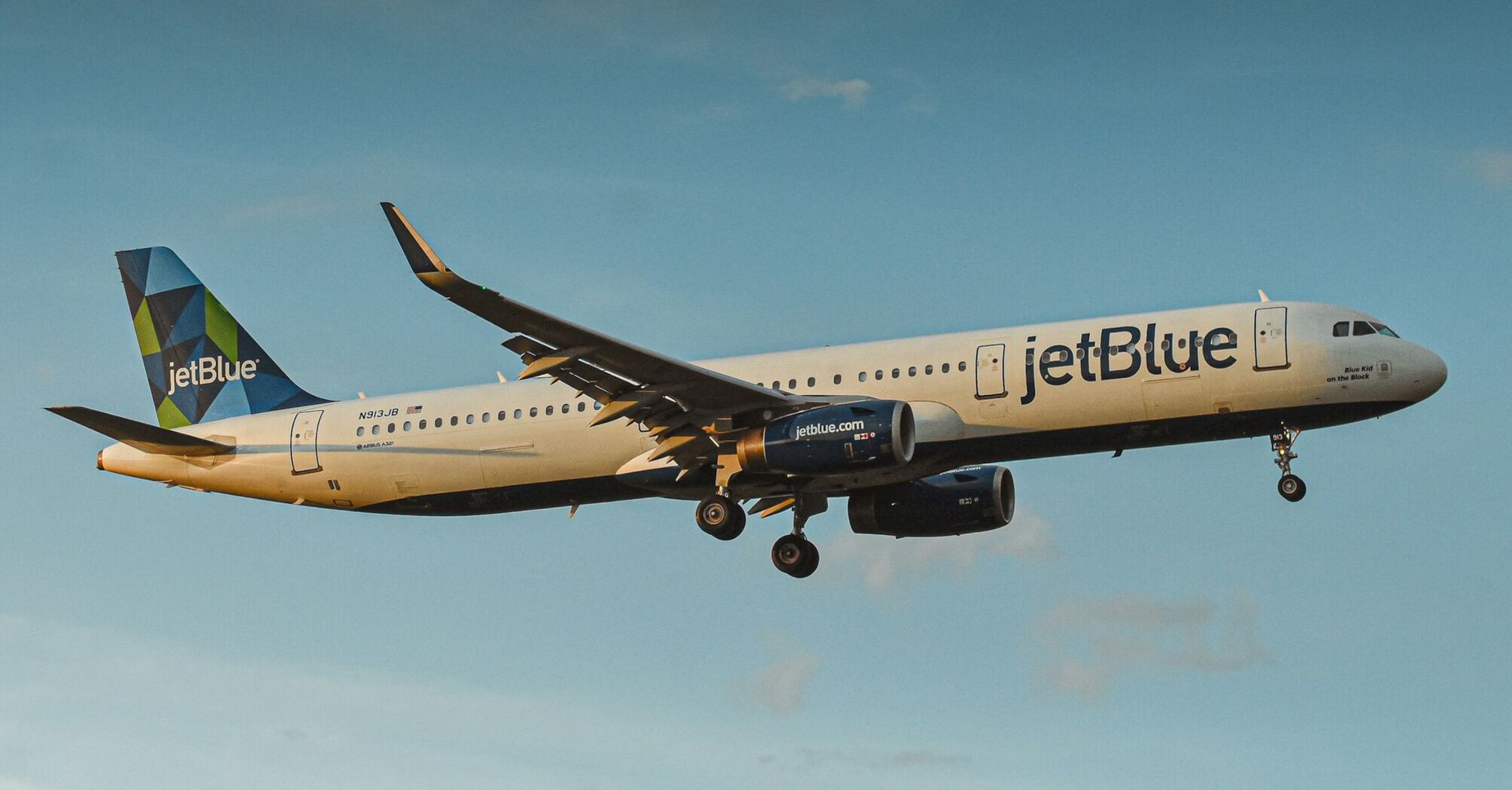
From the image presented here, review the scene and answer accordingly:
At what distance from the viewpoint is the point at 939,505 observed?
138 ft

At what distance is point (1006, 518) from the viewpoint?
1678 inches

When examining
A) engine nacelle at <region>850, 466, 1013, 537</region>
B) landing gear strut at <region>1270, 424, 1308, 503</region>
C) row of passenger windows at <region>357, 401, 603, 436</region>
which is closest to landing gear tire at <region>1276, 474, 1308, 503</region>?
landing gear strut at <region>1270, 424, 1308, 503</region>

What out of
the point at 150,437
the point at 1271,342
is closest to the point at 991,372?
the point at 1271,342

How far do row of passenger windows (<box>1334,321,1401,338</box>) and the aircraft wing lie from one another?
10.3m

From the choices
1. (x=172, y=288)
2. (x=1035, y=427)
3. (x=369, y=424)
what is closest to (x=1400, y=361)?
(x=1035, y=427)

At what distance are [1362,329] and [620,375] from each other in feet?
48.3

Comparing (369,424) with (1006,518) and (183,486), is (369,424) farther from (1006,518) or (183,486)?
(1006,518)

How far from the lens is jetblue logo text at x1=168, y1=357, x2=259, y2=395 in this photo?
45.7 metres

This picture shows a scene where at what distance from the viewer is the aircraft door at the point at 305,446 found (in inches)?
1673

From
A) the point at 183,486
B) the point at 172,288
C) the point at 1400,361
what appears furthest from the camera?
the point at 172,288

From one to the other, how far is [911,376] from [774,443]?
3.31 m

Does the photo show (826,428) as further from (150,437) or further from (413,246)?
(150,437)

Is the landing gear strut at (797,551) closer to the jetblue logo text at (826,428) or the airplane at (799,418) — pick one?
the airplane at (799,418)

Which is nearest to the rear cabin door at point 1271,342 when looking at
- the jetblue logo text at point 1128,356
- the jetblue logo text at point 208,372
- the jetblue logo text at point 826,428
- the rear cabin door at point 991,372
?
the jetblue logo text at point 1128,356
